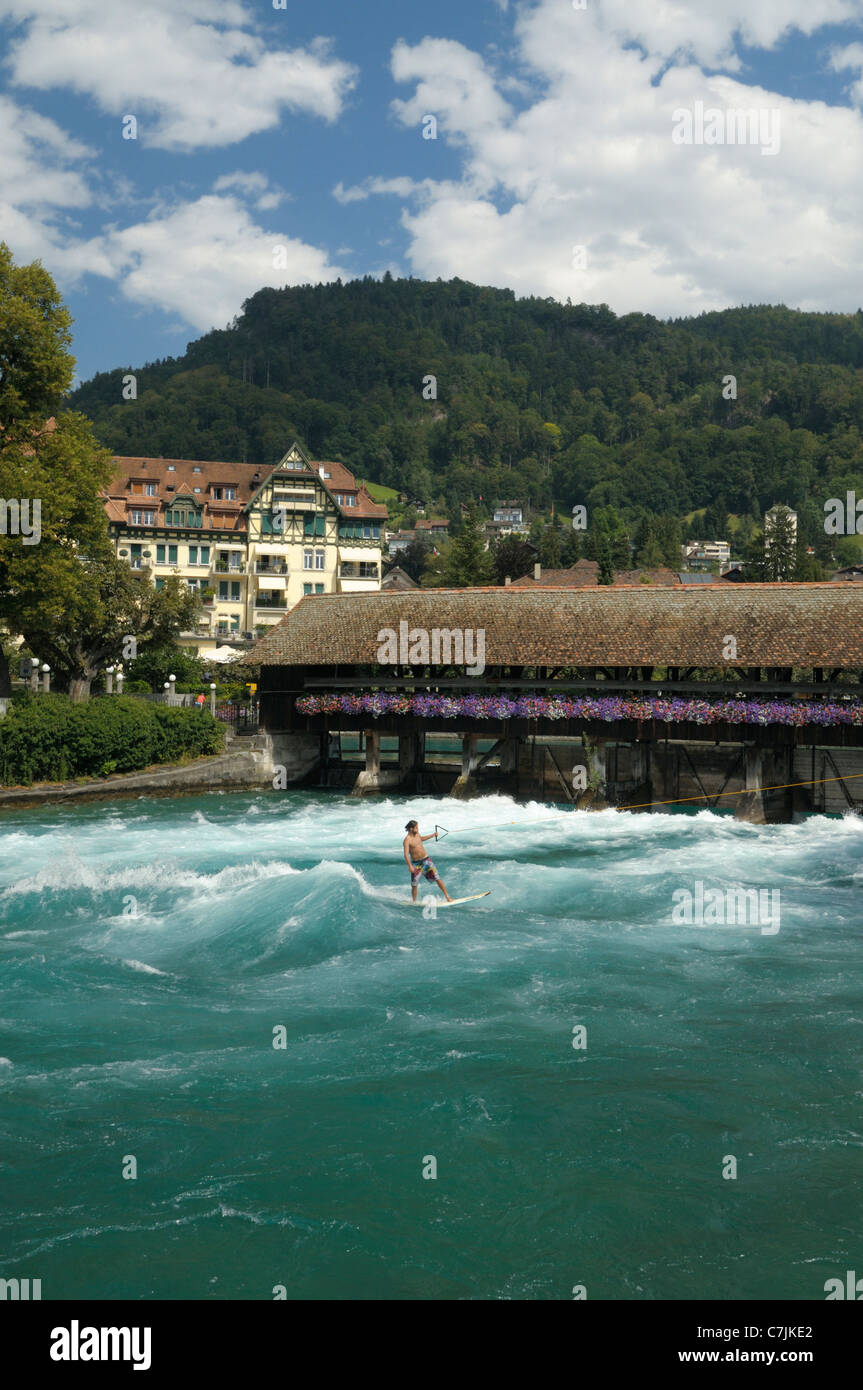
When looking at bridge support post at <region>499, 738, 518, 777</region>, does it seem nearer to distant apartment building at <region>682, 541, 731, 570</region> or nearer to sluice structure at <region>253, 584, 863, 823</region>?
sluice structure at <region>253, 584, 863, 823</region>

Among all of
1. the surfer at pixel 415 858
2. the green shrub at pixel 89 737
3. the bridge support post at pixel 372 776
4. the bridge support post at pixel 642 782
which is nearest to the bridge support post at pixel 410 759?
the bridge support post at pixel 372 776

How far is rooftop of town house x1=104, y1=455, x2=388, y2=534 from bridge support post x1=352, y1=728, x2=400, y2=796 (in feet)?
102

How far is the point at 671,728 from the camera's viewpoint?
97.9ft

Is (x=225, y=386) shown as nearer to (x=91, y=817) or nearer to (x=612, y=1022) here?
(x=91, y=817)

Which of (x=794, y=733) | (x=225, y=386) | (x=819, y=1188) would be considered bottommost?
(x=819, y=1188)

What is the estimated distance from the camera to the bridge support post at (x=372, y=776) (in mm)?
32938

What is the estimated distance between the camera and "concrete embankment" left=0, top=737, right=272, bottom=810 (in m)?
29.1

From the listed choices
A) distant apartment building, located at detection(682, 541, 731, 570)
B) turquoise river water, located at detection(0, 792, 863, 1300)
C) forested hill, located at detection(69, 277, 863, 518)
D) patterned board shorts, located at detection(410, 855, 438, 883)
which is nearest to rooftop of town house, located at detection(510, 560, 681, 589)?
distant apartment building, located at detection(682, 541, 731, 570)

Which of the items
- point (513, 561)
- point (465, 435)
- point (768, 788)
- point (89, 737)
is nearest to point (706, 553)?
point (465, 435)

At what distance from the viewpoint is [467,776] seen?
3225 cm

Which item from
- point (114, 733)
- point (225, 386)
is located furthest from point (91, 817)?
point (225, 386)

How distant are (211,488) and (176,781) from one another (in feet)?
119

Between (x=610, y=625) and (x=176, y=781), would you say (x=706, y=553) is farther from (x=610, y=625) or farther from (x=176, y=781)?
(x=176, y=781)

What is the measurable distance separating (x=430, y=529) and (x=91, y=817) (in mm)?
139523
